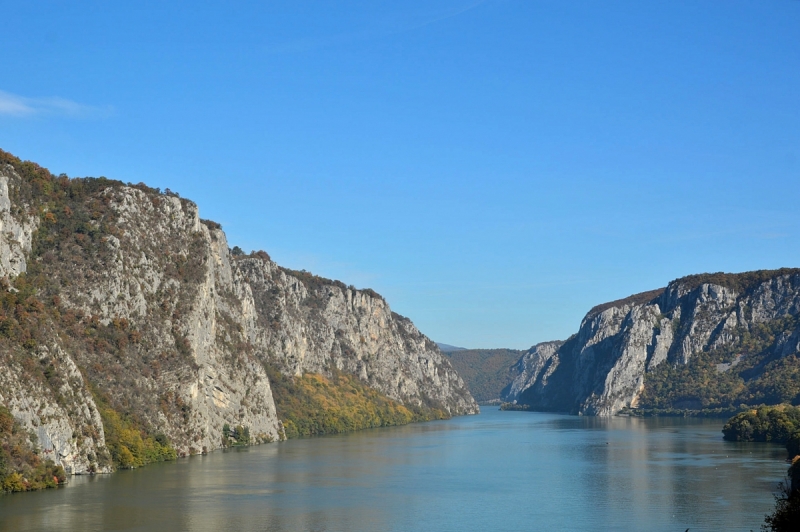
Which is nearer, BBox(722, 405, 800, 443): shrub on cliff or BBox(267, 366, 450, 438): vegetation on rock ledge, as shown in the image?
BBox(722, 405, 800, 443): shrub on cliff

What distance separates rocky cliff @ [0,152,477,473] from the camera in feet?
281

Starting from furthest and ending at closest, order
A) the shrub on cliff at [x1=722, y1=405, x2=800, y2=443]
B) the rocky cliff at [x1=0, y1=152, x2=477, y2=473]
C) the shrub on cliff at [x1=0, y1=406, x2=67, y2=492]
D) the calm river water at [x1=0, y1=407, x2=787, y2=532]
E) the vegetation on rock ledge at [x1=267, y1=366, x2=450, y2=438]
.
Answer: the vegetation on rock ledge at [x1=267, y1=366, x2=450, y2=438], the shrub on cliff at [x1=722, y1=405, x2=800, y2=443], the rocky cliff at [x1=0, y1=152, x2=477, y2=473], the shrub on cliff at [x1=0, y1=406, x2=67, y2=492], the calm river water at [x1=0, y1=407, x2=787, y2=532]

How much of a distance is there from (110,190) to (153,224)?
7.44 meters

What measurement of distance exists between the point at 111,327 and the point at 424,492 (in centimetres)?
4760

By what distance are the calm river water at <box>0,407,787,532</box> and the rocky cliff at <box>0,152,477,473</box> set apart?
589 centimetres

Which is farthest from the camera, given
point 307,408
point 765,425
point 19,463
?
point 307,408

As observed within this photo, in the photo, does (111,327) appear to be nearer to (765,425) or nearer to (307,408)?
(307,408)

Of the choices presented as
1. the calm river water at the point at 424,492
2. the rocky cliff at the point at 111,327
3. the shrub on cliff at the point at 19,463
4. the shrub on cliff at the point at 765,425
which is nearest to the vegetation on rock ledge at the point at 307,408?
the rocky cliff at the point at 111,327

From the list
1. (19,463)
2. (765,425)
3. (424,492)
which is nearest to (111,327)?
(19,463)

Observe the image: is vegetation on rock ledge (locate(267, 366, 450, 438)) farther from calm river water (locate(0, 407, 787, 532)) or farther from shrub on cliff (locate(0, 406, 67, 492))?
shrub on cliff (locate(0, 406, 67, 492))

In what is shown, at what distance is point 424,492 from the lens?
83.6 metres

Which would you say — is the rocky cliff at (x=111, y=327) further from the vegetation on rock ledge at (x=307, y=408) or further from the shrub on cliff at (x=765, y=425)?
the shrub on cliff at (x=765, y=425)

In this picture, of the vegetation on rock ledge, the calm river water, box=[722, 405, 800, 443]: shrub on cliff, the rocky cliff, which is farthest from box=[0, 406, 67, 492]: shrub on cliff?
box=[722, 405, 800, 443]: shrub on cliff

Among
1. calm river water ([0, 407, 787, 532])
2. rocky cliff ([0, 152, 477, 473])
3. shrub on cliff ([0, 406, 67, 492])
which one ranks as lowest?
calm river water ([0, 407, 787, 532])
